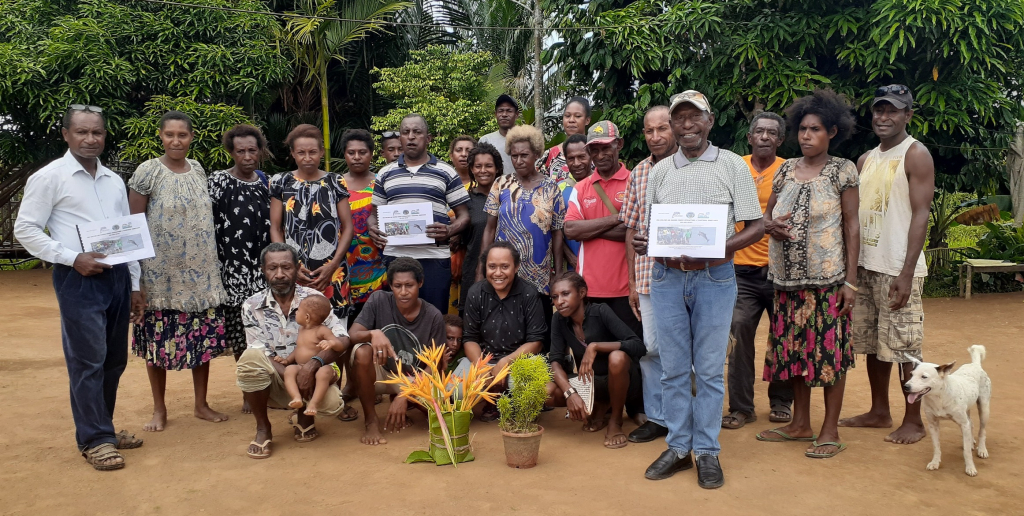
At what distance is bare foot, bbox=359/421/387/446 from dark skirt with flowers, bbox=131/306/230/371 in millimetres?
1294

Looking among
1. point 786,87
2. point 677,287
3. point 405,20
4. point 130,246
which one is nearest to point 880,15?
point 786,87

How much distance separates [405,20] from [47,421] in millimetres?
14708

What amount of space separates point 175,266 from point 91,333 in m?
0.82

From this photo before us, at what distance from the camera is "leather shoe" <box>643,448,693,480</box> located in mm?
4125

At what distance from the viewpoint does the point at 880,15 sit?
9.70 metres

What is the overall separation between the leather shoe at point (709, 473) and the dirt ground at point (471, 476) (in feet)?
0.13

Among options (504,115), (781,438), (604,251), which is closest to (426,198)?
(604,251)

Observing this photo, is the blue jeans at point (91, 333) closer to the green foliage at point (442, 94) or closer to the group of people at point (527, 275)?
the group of people at point (527, 275)

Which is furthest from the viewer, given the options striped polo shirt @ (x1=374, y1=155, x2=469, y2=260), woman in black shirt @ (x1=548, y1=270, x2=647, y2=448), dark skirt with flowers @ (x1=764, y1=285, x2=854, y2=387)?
striped polo shirt @ (x1=374, y1=155, x2=469, y2=260)

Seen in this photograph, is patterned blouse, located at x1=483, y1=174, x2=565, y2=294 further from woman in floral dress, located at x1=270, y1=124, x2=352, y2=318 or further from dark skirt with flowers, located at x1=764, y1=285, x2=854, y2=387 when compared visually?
dark skirt with flowers, located at x1=764, y1=285, x2=854, y2=387

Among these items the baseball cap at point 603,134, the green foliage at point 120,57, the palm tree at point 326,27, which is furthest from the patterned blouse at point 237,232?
the palm tree at point 326,27

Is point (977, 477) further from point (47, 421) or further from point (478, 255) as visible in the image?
point (47, 421)

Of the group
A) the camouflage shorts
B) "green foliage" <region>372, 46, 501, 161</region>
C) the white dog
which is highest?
"green foliage" <region>372, 46, 501, 161</region>

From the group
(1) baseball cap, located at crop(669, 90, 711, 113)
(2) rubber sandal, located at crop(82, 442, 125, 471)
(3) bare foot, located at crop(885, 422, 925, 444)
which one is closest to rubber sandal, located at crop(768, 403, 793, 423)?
(3) bare foot, located at crop(885, 422, 925, 444)
